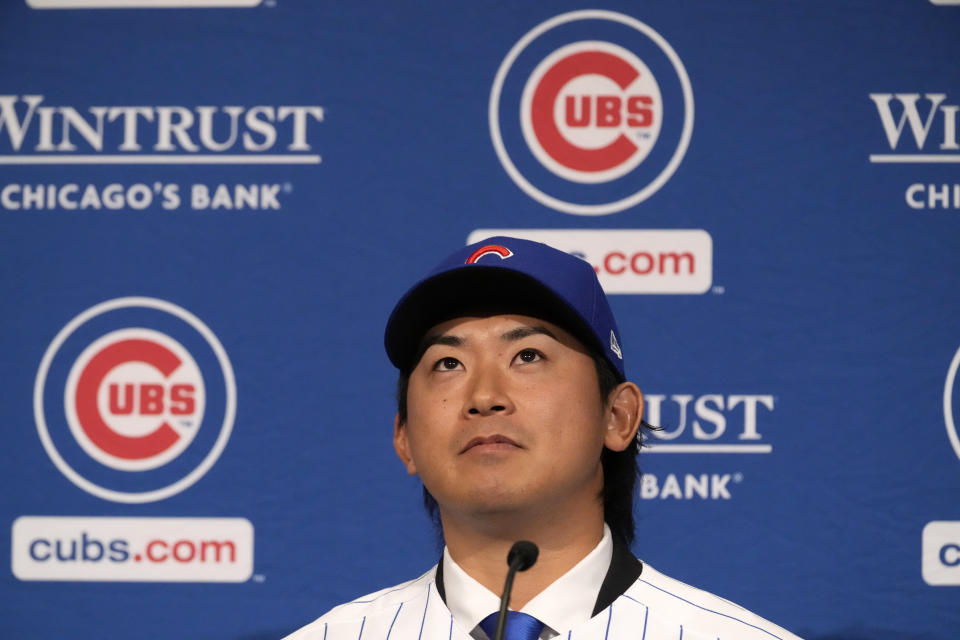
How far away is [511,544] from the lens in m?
1.14

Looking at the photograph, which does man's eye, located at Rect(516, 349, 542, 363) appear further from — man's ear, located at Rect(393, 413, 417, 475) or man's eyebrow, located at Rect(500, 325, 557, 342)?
man's ear, located at Rect(393, 413, 417, 475)

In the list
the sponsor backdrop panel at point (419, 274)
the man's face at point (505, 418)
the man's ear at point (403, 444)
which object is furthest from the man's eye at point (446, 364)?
the sponsor backdrop panel at point (419, 274)

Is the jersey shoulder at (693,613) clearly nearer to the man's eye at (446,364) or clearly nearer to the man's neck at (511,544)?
the man's neck at (511,544)

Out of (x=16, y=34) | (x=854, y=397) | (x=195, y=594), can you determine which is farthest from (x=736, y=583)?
(x=16, y=34)

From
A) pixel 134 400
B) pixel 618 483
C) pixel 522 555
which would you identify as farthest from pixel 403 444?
pixel 134 400

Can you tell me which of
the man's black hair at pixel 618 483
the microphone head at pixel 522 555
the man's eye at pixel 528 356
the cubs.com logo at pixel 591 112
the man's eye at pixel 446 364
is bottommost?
the microphone head at pixel 522 555

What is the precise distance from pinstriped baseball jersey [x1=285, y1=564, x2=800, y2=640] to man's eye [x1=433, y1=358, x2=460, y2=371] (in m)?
0.24

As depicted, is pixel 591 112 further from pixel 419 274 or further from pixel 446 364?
pixel 446 364

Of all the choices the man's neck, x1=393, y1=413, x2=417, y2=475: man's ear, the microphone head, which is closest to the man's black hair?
x1=393, y1=413, x2=417, y2=475: man's ear

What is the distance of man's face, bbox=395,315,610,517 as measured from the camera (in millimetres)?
1089

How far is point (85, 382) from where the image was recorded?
1793 millimetres

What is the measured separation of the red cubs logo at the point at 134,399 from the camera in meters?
1.78

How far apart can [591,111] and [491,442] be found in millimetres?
841

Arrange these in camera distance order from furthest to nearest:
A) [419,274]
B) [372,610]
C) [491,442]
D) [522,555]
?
[419,274], [372,610], [491,442], [522,555]
